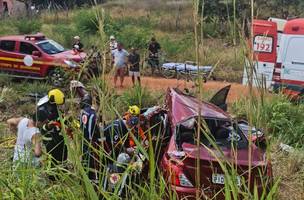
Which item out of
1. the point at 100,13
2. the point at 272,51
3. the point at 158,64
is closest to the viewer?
the point at 100,13

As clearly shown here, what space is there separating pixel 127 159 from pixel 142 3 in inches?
1122

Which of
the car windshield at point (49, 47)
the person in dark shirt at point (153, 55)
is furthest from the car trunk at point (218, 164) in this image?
the person in dark shirt at point (153, 55)

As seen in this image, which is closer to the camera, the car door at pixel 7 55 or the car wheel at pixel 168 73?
the car door at pixel 7 55

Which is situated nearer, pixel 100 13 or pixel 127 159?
pixel 100 13

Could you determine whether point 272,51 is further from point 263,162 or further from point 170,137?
point 263,162

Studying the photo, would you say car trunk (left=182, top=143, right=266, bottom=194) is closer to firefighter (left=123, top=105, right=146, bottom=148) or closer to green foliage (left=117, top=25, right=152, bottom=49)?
firefighter (left=123, top=105, right=146, bottom=148)

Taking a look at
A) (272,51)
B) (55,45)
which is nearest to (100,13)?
(272,51)

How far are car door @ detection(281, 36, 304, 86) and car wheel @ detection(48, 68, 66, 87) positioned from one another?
5.23 meters

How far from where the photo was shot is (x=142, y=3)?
30.9 meters

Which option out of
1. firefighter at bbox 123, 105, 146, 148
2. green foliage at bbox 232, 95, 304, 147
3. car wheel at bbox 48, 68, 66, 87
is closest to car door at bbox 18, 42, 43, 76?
car wheel at bbox 48, 68, 66, 87

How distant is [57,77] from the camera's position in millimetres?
14484

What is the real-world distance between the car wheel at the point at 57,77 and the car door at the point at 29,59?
18.2 inches

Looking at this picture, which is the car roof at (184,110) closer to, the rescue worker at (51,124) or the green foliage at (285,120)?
the green foliage at (285,120)

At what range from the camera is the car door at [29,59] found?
16.1m
